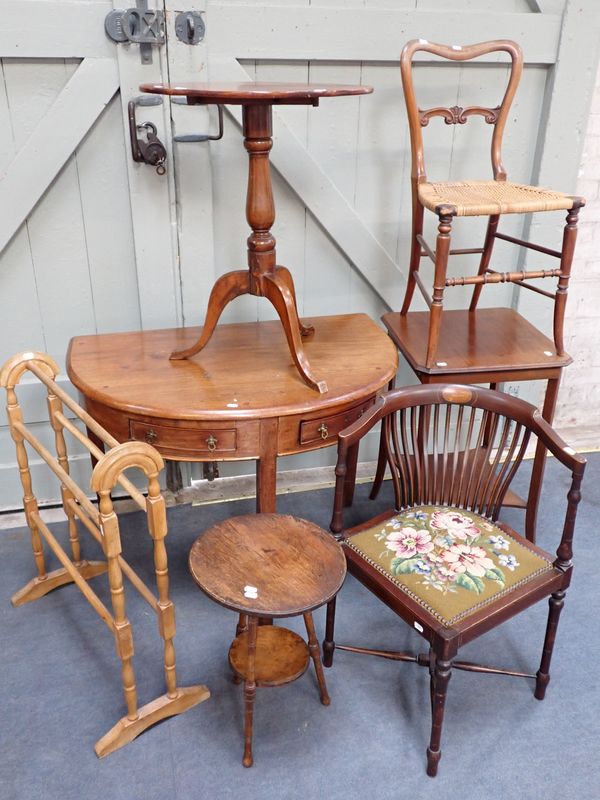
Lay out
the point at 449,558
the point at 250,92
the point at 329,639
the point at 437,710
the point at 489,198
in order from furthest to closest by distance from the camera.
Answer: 1. the point at 489,198
2. the point at 329,639
3. the point at 449,558
4. the point at 437,710
5. the point at 250,92

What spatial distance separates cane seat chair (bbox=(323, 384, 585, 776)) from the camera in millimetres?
1665

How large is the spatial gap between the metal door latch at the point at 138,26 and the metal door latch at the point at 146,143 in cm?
15

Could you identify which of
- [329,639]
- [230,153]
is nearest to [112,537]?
[329,639]

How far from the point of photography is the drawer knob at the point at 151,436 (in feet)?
6.18

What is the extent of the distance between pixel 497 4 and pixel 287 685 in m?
2.26

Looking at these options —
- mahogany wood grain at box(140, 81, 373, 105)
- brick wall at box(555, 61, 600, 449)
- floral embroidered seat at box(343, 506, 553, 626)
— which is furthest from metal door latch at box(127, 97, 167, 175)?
brick wall at box(555, 61, 600, 449)

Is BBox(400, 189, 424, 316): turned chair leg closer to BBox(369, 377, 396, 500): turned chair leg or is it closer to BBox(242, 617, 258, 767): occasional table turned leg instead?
Result: BBox(369, 377, 396, 500): turned chair leg

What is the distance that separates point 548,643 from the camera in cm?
188

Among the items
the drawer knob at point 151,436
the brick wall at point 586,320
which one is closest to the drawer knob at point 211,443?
the drawer knob at point 151,436

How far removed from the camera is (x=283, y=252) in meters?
2.55

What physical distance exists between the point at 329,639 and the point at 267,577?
0.47 metres

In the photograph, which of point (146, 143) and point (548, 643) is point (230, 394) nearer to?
point (146, 143)

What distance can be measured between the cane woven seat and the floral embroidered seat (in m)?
0.87

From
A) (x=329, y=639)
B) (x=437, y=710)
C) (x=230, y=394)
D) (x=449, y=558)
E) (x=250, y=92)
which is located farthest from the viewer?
(x=329, y=639)
